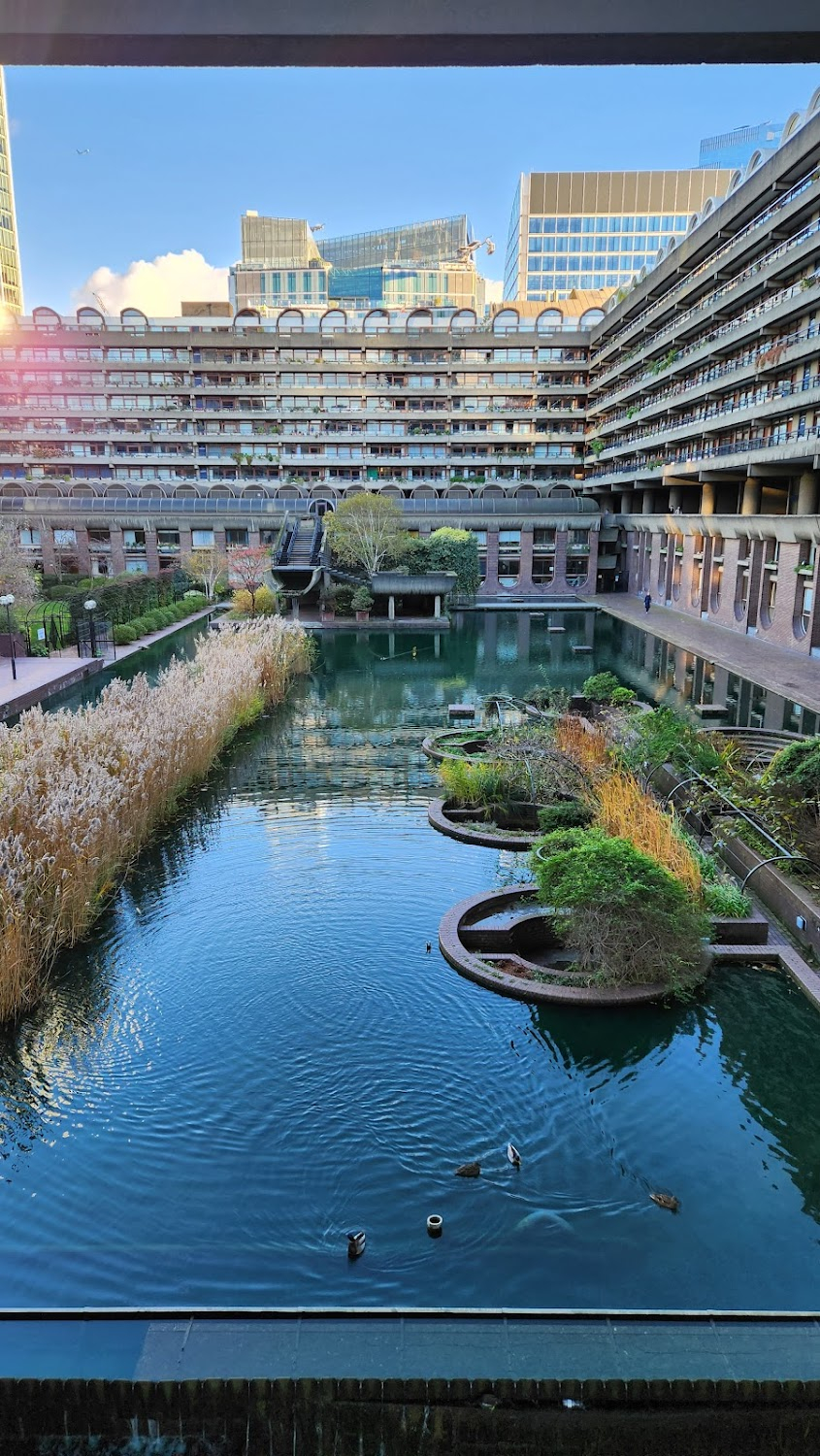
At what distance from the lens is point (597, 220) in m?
103

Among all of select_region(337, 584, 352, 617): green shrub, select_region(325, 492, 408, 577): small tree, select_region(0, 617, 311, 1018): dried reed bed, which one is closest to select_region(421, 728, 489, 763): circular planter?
select_region(0, 617, 311, 1018): dried reed bed

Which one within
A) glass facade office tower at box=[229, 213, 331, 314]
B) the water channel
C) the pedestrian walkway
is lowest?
the water channel

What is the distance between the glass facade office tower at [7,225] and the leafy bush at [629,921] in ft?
443

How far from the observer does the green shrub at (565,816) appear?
13.4 metres

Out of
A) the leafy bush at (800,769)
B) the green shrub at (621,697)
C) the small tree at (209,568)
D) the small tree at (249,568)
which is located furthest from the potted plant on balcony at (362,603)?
the leafy bush at (800,769)

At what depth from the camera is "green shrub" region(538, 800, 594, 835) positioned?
13391mm

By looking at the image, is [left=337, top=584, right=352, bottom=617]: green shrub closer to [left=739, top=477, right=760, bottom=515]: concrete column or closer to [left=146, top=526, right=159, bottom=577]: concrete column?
[left=146, top=526, right=159, bottom=577]: concrete column

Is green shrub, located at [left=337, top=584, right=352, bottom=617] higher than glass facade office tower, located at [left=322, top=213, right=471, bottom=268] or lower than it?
lower

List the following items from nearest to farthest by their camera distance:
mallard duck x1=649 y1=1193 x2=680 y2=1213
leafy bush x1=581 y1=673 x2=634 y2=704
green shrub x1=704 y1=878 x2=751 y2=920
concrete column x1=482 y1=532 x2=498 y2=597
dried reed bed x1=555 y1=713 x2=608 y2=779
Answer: mallard duck x1=649 y1=1193 x2=680 y2=1213 → green shrub x1=704 y1=878 x2=751 y2=920 → dried reed bed x1=555 y1=713 x2=608 y2=779 → leafy bush x1=581 y1=673 x2=634 y2=704 → concrete column x1=482 y1=532 x2=498 y2=597

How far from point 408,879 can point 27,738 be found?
5.63 m

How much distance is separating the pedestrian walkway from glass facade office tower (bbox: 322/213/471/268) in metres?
123

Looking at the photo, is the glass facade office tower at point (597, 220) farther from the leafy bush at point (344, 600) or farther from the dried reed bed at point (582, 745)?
the dried reed bed at point (582, 745)

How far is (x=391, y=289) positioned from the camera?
12875cm

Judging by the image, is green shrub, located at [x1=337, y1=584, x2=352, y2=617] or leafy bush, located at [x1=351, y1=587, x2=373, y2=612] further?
green shrub, located at [x1=337, y1=584, x2=352, y2=617]
